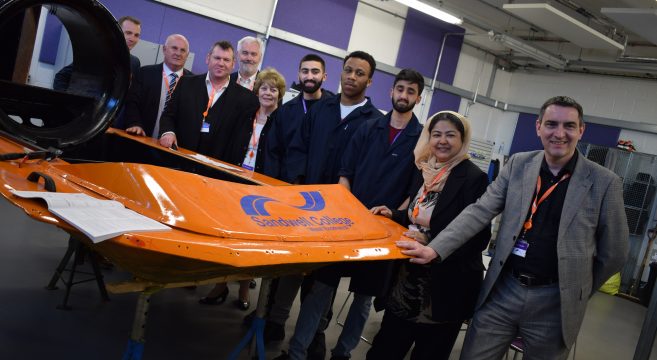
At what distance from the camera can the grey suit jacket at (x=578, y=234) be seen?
2047 millimetres

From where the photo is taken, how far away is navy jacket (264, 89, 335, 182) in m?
3.44

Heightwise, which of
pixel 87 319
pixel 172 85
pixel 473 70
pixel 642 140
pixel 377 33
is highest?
pixel 473 70

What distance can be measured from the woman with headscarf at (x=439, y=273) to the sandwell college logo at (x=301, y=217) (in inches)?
11.2

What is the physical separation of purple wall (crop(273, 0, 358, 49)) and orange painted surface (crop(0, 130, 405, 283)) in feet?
22.2

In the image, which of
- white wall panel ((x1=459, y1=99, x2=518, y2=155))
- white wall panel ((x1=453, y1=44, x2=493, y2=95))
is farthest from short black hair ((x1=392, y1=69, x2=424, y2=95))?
white wall panel ((x1=459, y1=99, x2=518, y2=155))

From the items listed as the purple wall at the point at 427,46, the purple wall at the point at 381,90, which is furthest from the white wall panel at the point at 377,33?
the purple wall at the point at 381,90

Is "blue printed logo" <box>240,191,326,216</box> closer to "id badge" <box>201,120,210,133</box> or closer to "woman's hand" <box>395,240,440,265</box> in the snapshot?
"woman's hand" <box>395,240,440,265</box>

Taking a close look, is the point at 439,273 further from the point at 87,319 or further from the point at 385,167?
the point at 87,319

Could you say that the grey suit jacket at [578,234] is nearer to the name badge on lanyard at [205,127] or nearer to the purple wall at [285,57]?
the name badge on lanyard at [205,127]

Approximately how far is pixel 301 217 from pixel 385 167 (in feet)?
2.73

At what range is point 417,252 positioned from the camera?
7.09 feet

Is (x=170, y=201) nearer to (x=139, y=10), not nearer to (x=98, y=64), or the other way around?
(x=98, y=64)

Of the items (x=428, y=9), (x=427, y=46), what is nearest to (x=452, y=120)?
(x=428, y=9)

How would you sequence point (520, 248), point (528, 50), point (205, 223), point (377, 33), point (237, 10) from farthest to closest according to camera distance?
point (377, 33), point (528, 50), point (237, 10), point (520, 248), point (205, 223)
